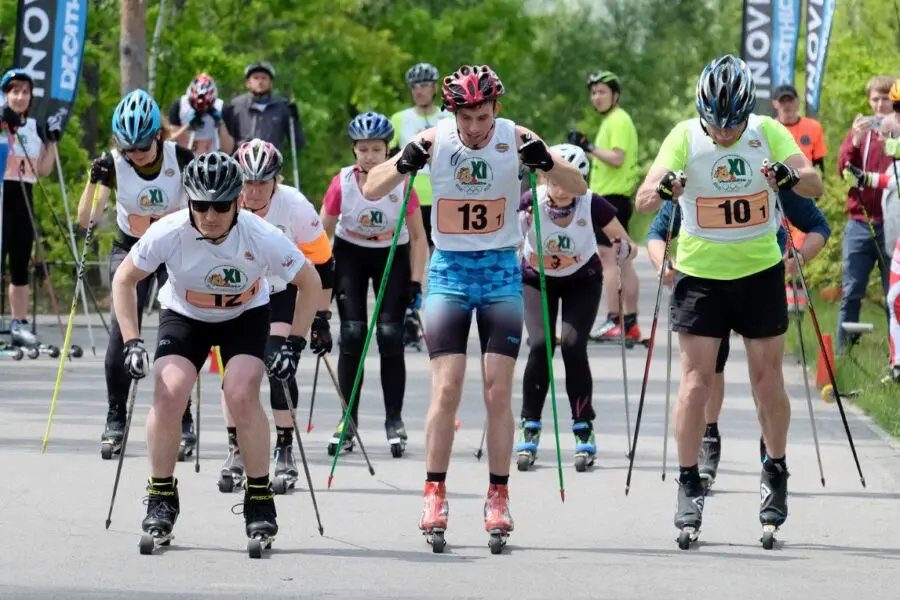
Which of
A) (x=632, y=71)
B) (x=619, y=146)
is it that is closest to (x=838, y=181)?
(x=619, y=146)

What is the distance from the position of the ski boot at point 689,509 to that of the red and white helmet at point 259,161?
2.69m

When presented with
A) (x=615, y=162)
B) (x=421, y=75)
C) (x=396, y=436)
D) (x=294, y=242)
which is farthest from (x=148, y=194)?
(x=615, y=162)

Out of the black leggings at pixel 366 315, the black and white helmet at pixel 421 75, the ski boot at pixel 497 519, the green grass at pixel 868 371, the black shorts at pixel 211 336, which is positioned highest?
the black and white helmet at pixel 421 75

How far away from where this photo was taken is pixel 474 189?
9391mm

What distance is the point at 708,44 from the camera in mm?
75688

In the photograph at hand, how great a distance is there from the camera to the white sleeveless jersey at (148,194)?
12.1 meters

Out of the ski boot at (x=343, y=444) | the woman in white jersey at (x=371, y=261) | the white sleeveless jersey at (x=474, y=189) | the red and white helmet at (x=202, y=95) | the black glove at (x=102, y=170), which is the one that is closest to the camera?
the white sleeveless jersey at (x=474, y=189)

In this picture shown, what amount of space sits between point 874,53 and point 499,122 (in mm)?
21282

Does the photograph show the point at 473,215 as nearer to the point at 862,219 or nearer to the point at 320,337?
the point at 320,337

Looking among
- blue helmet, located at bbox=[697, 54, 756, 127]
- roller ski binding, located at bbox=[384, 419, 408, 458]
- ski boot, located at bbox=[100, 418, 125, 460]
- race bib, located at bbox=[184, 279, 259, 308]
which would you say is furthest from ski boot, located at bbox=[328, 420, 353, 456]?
blue helmet, located at bbox=[697, 54, 756, 127]

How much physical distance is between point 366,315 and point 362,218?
0.55 m

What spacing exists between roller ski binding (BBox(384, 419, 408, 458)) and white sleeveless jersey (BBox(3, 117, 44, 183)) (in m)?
6.02

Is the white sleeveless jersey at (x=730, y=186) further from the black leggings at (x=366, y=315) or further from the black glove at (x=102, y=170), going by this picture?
the black glove at (x=102, y=170)

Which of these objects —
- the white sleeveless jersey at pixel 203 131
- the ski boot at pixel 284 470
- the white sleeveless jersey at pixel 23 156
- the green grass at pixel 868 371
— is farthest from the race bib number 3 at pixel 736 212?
the white sleeveless jersey at pixel 203 131
